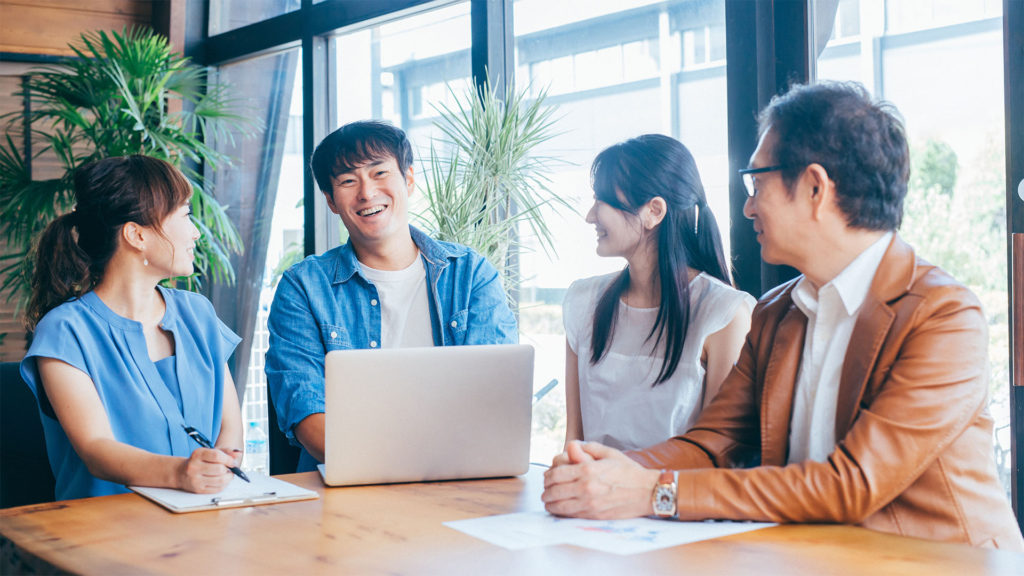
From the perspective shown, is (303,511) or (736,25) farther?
(736,25)

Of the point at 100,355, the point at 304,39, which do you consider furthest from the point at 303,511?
the point at 304,39

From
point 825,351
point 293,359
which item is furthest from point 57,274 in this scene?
point 825,351

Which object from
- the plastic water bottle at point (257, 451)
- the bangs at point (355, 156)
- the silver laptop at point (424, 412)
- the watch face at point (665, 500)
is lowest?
the plastic water bottle at point (257, 451)

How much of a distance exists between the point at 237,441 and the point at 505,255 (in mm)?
1234

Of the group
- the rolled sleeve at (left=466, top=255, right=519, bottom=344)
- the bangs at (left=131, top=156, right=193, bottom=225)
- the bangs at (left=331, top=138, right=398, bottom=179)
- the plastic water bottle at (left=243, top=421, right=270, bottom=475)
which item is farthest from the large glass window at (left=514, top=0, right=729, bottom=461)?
the plastic water bottle at (left=243, top=421, right=270, bottom=475)

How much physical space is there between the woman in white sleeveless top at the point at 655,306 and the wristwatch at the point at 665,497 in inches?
27.3

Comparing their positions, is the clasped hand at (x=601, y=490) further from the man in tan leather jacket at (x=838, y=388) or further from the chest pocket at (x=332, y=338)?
the chest pocket at (x=332, y=338)

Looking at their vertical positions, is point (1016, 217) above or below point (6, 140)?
below

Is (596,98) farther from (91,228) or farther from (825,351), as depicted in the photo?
(825,351)

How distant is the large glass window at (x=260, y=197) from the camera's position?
4430 millimetres

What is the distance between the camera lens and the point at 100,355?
202 centimetres

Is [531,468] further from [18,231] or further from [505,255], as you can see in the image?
[18,231]

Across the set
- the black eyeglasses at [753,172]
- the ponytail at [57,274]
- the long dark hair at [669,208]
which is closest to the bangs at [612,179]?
the long dark hair at [669,208]

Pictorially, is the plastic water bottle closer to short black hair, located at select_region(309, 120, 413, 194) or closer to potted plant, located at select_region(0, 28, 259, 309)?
potted plant, located at select_region(0, 28, 259, 309)
